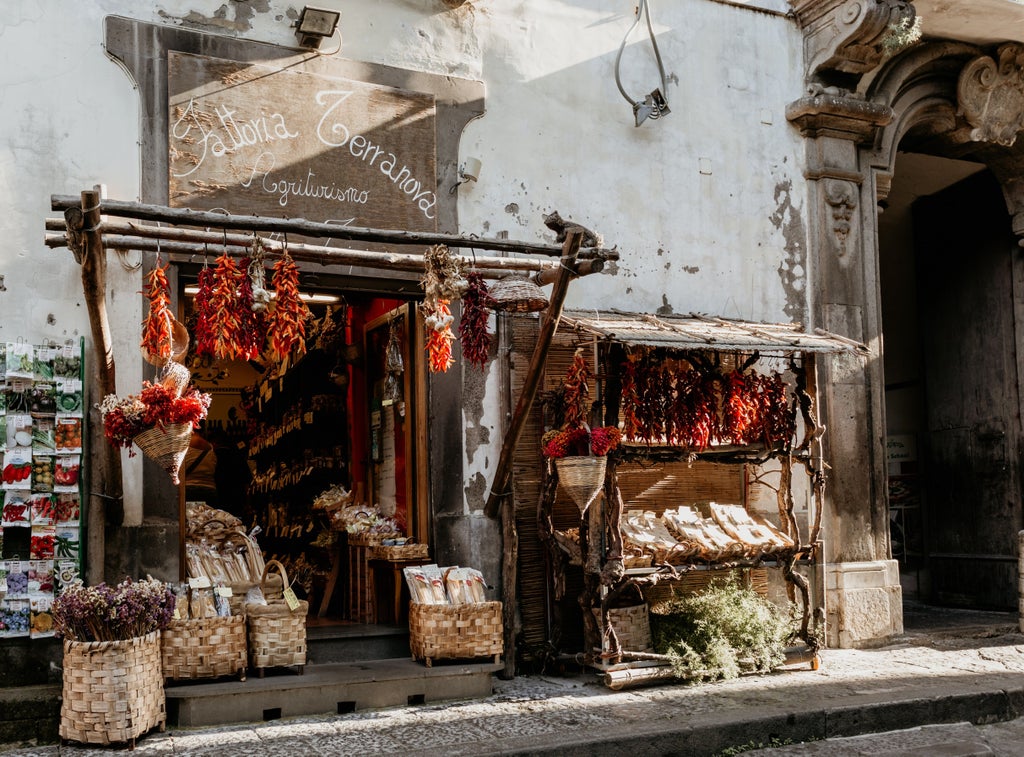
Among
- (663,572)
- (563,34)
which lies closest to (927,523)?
(663,572)

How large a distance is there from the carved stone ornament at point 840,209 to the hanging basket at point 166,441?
644 cm

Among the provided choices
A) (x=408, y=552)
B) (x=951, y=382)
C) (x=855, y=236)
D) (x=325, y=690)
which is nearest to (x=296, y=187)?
(x=408, y=552)

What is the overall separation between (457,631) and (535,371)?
6.34 feet

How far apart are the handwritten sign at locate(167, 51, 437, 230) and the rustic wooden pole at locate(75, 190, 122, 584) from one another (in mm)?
1327

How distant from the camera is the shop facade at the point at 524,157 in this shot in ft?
22.7

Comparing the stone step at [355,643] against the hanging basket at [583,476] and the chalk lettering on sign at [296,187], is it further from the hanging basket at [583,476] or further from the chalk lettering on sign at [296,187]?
the chalk lettering on sign at [296,187]

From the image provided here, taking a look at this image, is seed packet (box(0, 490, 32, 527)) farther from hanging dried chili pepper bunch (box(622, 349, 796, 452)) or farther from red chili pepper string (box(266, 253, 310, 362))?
hanging dried chili pepper bunch (box(622, 349, 796, 452))

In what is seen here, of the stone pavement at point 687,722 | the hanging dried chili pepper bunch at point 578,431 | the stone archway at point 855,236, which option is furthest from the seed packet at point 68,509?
the stone archway at point 855,236

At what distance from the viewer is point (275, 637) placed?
6832 millimetres

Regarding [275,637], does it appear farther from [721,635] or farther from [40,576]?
[721,635]

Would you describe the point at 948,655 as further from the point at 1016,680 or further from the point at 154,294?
the point at 154,294

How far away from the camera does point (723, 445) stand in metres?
8.55

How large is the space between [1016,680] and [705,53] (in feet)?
19.4

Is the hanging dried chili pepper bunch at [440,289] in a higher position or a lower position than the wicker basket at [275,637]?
higher
